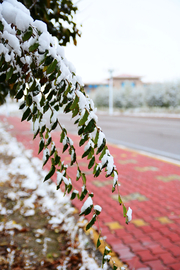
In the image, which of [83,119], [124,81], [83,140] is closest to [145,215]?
[83,140]

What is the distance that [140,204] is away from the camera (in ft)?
11.7

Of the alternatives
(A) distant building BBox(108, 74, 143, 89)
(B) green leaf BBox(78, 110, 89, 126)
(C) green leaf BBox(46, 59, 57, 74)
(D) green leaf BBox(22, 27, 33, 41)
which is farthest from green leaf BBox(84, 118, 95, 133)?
(A) distant building BBox(108, 74, 143, 89)

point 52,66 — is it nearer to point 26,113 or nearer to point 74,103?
point 74,103

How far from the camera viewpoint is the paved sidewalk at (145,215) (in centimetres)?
239

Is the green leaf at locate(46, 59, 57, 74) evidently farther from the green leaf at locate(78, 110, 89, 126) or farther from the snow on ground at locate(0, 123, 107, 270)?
the snow on ground at locate(0, 123, 107, 270)

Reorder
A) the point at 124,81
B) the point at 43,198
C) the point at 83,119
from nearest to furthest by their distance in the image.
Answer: the point at 83,119
the point at 43,198
the point at 124,81

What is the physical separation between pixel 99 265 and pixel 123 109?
3801cm

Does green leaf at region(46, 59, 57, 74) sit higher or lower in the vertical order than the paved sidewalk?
higher

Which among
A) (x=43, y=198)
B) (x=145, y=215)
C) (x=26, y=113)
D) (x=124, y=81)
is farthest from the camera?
(x=124, y=81)

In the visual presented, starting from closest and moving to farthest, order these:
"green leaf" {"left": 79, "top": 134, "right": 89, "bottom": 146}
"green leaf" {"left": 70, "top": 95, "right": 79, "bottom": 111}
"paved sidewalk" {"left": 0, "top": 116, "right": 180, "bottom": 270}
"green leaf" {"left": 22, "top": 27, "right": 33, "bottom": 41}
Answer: "green leaf" {"left": 22, "top": 27, "right": 33, "bottom": 41}, "green leaf" {"left": 70, "top": 95, "right": 79, "bottom": 111}, "green leaf" {"left": 79, "top": 134, "right": 89, "bottom": 146}, "paved sidewalk" {"left": 0, "top": 116, "right": 180, "bottom": 270}

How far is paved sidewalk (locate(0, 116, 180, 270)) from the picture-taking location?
94.0 inches

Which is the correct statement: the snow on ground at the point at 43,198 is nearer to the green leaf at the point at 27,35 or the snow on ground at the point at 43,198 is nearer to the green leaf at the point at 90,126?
the green leaf at the point at 90,126

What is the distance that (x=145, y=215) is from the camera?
3.24 m

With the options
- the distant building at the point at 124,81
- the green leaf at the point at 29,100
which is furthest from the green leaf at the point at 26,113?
the distant building at the point at 124,81
